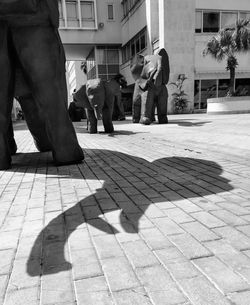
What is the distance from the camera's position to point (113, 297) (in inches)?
63.9

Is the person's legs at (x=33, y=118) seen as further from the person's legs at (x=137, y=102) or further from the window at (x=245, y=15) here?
the window at (x=245, y=15)

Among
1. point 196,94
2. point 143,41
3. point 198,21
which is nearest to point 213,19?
point 198,21

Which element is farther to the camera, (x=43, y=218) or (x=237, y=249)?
(x=43, y=218)

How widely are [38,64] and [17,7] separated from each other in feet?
2.47

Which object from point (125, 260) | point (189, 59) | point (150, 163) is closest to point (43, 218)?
point (125, 260)

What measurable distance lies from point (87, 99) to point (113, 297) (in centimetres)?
816

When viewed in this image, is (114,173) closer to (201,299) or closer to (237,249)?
(237,249)

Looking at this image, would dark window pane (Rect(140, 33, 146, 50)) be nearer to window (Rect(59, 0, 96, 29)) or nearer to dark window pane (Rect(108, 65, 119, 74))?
window (Rect(59, 0, 96, 29))

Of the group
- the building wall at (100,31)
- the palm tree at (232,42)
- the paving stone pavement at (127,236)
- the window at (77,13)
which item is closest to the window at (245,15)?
the palm tree at (232,42)

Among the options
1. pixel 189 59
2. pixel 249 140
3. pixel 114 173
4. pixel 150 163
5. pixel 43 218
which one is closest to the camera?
pixel 43 218

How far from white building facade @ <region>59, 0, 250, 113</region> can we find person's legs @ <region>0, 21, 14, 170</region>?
18.0 metres

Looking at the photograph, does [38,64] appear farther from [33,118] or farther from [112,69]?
[112,69]

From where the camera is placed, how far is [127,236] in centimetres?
233

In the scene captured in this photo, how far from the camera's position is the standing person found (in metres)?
4.32
